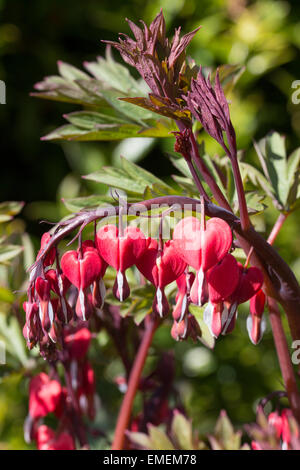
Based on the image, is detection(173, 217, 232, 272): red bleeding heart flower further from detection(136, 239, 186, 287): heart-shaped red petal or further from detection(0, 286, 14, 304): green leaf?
detection(0, 286, 14, 304): green leaf

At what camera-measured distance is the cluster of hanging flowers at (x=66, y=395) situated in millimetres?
1078

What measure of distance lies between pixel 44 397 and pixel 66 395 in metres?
0.06

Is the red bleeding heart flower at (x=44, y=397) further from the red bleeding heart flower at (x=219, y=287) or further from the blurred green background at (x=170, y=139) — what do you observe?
the blurred green background at (x=170, y=139)

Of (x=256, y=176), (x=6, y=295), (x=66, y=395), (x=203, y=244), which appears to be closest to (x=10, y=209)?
(x=6, y=295)

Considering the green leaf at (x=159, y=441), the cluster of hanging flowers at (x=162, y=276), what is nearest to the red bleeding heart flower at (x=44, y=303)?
the cluster of hanging flowers at (x=162, y=276)

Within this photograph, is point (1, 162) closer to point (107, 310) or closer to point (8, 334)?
point (8, 334)

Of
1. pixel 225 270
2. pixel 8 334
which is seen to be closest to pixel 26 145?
pixel 8 334

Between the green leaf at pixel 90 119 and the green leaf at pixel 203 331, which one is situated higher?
the green leaf at pixel 90 119

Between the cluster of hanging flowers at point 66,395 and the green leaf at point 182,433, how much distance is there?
0.19 metres

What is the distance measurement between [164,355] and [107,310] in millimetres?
183

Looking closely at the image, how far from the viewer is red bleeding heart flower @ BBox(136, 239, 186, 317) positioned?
0.72 meters

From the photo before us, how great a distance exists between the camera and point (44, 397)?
1.09m

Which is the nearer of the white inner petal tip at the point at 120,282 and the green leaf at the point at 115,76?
the white inner petal tip at the point at 120,282

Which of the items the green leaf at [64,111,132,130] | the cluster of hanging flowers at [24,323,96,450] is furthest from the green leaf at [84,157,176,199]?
the cluster of hanging flowers at [24,323,96,450]
